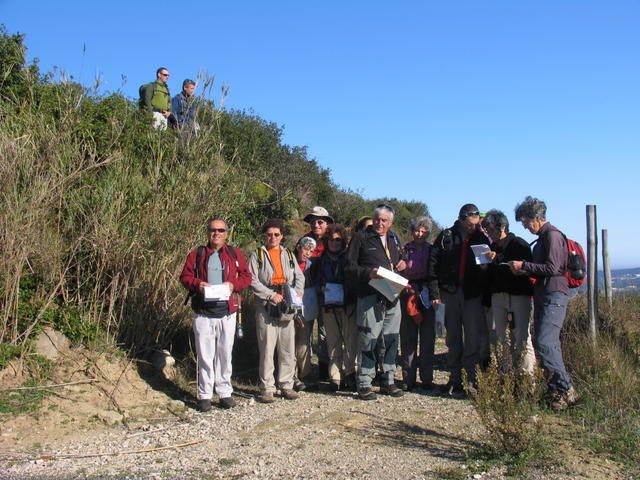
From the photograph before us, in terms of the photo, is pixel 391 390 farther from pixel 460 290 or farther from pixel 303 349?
pixel 460 290

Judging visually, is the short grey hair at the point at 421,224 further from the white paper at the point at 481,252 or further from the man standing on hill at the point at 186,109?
the man standing on hill at the point at 186,109

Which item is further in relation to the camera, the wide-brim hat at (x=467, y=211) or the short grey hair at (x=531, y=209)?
the wide-brim hat at (x=467, y=211)

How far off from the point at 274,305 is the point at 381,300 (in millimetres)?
1182

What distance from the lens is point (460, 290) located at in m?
6.93

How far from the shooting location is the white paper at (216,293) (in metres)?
6.33

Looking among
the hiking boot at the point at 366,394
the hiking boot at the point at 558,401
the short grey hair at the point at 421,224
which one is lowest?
the hiking boot at the point at 366,394

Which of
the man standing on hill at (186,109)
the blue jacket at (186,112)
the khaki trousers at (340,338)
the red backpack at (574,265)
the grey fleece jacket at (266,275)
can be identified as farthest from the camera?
the blue jacket at (186,112)

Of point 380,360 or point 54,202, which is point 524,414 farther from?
point 54,202

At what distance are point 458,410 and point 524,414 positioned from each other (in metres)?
1.50

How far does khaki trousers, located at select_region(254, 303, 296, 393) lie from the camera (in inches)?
270

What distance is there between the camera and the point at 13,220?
6609 mm

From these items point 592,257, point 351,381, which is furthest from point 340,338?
point 592,257

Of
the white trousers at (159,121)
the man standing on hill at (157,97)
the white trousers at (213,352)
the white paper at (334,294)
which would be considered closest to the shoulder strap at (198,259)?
the white trousers at (213,352)

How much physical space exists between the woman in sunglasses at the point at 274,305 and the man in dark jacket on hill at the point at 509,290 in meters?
2.13
